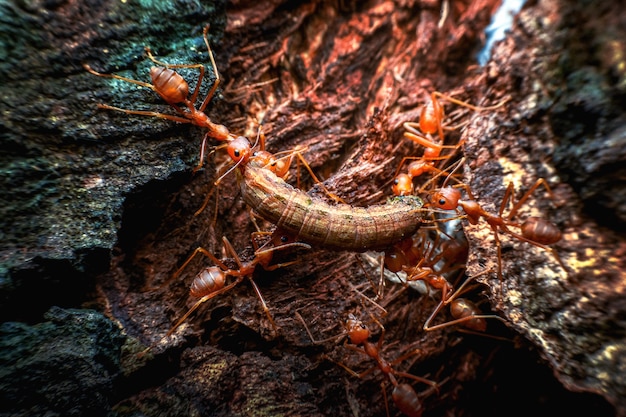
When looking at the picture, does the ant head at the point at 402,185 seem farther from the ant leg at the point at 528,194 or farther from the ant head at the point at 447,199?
the ant leg at the point at 528,194

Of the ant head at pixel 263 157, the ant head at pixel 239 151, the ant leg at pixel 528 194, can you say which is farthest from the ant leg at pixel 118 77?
the ant leg at pixel 528 194

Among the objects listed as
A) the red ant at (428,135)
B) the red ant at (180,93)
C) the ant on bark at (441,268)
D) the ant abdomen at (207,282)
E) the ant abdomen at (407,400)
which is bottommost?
the ant abdomen at (407,400)

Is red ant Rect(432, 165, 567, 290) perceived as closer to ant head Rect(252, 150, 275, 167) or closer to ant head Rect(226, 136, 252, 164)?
ant head Rect(252, 150, 275, 167)

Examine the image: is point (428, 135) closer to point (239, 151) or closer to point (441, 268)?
point (441, 268)

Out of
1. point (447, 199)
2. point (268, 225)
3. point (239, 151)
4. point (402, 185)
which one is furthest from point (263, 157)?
point (447, 199)

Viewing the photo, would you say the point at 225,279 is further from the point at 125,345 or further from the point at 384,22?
the point at 384,22

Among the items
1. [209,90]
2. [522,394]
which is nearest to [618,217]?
[522,394]
